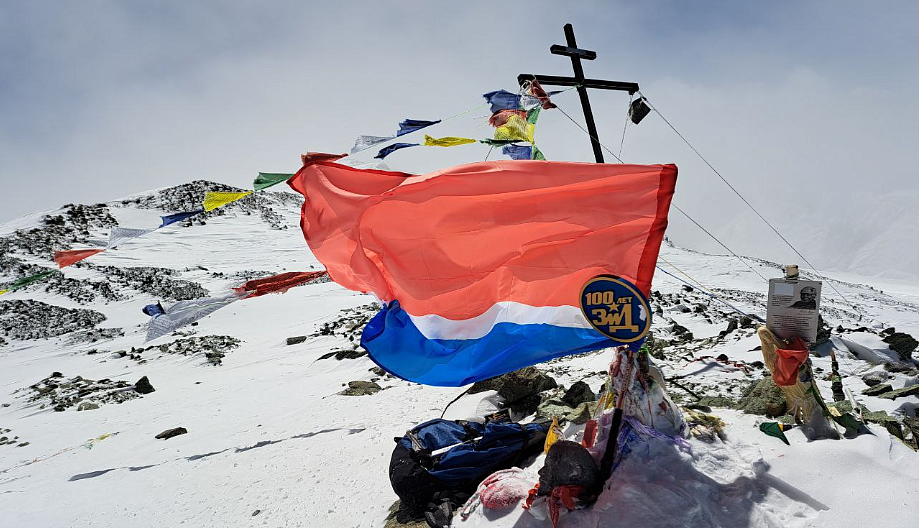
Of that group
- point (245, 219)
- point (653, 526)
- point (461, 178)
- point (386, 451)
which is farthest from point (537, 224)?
point (245, 219)

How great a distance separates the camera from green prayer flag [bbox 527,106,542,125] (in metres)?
6.06

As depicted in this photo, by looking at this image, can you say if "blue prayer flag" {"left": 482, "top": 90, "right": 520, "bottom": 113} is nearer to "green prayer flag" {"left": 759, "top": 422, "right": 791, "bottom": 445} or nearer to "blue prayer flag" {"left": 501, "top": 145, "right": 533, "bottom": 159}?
"blue prayer flag" {"left": 501, "top": 145, "right": 533, "bottom": 159}

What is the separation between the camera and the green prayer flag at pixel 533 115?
6.06m

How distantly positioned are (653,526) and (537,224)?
2.54 m

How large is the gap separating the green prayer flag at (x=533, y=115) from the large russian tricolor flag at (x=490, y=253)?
6.81 feet

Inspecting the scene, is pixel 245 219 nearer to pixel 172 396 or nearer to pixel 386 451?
pixel 172 396

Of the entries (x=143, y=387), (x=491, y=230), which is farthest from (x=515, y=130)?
(x=143, y=387)

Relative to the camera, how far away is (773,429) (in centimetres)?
445

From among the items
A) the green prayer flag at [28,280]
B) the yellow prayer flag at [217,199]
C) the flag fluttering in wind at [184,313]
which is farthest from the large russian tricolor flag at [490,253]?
the green prayer flag at [28,280]

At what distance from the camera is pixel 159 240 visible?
140ft

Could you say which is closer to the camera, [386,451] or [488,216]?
[488,216]

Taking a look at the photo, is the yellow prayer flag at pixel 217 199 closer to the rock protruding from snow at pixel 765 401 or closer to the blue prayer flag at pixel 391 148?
the blue prayer flag at pixel 391 148

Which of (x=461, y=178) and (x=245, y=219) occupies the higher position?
(x=245, y=219)

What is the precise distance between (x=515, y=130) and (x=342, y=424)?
18.4 ft
